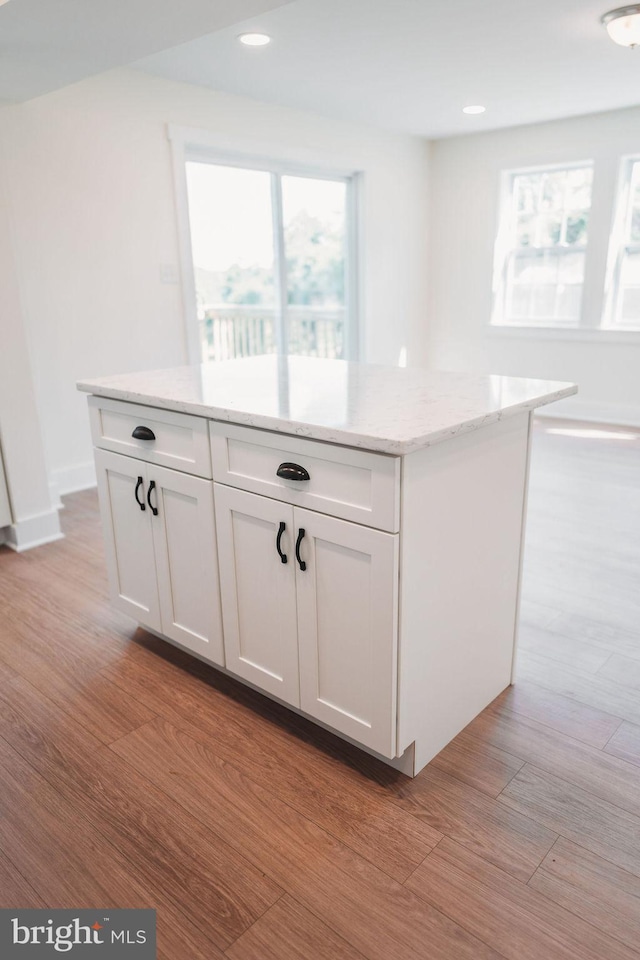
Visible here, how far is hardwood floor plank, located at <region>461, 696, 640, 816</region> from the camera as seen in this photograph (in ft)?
5.27

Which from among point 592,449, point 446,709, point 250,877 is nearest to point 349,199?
point 592,449

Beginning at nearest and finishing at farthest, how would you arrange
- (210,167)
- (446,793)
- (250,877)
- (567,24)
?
(250,877), (446,793), (567,24), (210,167)

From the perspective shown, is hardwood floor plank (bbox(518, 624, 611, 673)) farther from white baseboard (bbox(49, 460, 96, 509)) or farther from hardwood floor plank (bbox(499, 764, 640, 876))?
white baseboard (bbox(49, 460, 96, 509))

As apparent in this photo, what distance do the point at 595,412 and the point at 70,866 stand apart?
525cm

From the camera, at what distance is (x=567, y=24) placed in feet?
10.7

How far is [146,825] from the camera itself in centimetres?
153

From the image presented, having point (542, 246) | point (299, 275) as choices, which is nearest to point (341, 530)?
point (299, 275)

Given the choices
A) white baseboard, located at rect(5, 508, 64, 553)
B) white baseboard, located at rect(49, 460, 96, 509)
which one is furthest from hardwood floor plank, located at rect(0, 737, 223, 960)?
white baseboard, located at rect(49, 460, 96, 509)

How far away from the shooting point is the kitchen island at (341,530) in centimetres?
146

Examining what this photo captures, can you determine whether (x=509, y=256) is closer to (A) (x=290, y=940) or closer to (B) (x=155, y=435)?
(B) (x=155, y=435)

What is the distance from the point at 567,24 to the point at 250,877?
12.6 ft

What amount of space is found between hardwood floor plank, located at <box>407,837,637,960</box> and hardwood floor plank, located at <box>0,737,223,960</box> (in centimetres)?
46

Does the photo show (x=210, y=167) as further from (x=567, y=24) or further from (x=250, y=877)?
(x=250, y=877)

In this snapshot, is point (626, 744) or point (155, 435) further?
point (155, 435)
